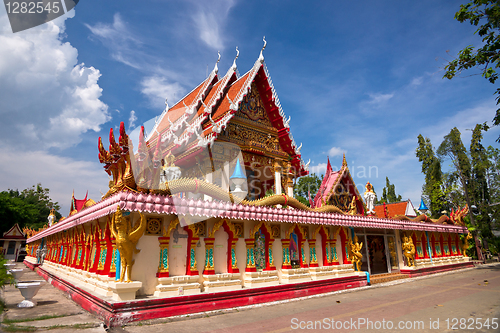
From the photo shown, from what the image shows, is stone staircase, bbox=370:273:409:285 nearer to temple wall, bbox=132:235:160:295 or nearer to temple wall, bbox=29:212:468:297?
temple wall, bbox=29:212:468:297

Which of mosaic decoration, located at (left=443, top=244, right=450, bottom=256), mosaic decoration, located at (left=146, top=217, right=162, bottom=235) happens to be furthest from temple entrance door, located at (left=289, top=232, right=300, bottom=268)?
mosaic decoration, located at (left=443, top=244, right=450, bottom=256)

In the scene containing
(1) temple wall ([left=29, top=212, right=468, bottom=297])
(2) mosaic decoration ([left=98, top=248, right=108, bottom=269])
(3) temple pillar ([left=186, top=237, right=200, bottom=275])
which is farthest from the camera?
(2) mosaic decoration ([left=98, top=248, right=108, bottom=269])

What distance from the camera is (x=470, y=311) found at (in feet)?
23.9

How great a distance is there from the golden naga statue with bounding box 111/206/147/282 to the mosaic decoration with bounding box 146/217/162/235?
17.3 inches

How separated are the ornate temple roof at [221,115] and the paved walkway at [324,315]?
7211 mm

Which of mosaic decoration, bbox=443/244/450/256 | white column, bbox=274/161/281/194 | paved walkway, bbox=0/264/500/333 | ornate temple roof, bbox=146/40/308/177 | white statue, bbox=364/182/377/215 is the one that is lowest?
paved walkway, bbox=0/264/500/333

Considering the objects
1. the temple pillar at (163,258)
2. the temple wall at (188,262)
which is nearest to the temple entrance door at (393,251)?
the temple wall at (188,262)

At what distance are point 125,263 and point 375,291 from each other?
29.1ft

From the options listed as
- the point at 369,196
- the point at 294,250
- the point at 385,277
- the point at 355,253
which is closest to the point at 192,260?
the point at 294,250

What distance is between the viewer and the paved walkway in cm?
591

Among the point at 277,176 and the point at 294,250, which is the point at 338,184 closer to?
the point at 277,176

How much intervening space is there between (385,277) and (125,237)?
11.6m

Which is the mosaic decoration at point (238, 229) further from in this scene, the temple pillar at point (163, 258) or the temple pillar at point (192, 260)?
the temple pillar at point (163, 258)

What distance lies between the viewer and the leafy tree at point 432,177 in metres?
30.3
